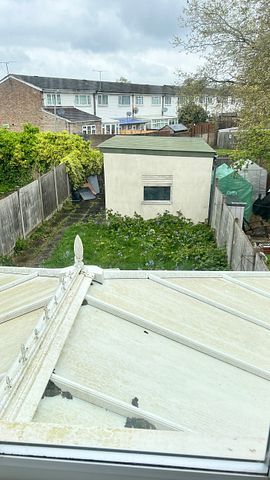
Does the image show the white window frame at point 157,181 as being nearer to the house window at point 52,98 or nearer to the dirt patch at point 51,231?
the dirt patch at point 51,231

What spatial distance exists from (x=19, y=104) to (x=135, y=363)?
1127 inches

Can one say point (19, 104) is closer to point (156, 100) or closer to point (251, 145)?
point (156, 100)

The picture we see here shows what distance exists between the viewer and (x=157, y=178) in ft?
35.7

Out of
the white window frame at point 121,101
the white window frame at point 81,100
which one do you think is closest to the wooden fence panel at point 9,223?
the white window frame at point 81,100

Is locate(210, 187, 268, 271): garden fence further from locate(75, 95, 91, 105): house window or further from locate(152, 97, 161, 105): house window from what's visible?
locate(152, 97, 161, 105): house window

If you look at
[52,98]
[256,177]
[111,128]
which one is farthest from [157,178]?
[111,128]

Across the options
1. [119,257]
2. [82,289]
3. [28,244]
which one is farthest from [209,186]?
[82,289]

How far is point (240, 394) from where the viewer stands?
2.08 metres

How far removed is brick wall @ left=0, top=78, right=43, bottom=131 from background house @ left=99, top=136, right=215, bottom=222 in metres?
17.9

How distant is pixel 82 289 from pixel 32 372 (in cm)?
113

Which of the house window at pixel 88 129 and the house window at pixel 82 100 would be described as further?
the house window at pixel 82 100

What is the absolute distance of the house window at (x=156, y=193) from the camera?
11039mm

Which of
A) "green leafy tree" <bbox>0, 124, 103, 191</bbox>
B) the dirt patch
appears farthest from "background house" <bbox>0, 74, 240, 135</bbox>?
the dirt patch

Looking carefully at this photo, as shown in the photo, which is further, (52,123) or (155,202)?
(52,123)
